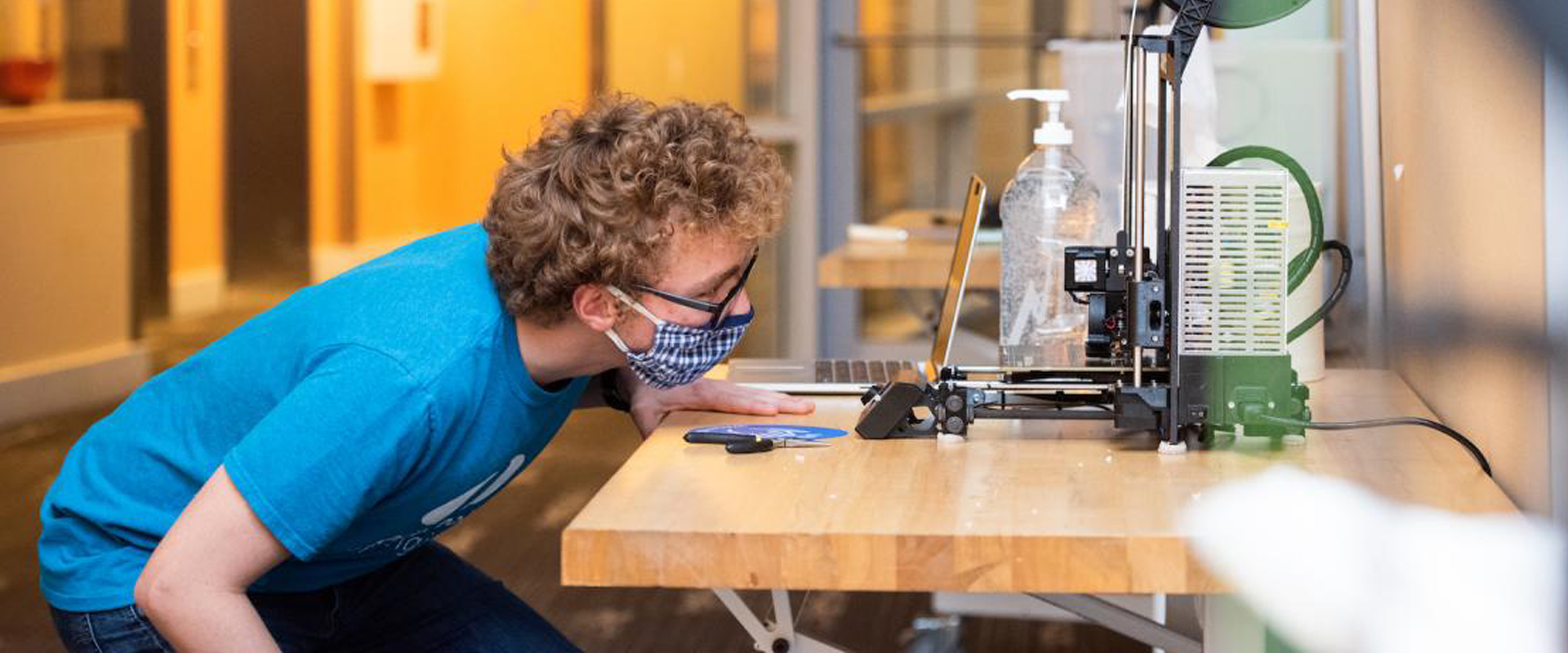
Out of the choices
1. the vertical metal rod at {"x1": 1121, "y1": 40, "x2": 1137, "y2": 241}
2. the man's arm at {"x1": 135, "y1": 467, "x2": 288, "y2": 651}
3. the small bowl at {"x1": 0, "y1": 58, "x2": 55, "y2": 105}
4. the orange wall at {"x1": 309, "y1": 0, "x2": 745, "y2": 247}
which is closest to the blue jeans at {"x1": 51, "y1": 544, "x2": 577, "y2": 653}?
the man's arm at {"x1": 135, "y1": 467, "x2": 288, "y2": 651}

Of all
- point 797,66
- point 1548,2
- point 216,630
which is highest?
point 797,66

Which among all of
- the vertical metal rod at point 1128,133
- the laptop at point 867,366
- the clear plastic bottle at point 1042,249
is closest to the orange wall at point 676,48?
the laptop at point 867,366

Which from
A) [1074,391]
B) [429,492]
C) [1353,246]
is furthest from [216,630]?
[1353,246]

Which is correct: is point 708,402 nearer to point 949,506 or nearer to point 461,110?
point 949,506

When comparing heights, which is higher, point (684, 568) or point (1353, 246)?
point (1353, 246)

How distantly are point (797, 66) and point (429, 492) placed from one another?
3478 mm

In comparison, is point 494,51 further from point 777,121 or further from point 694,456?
point 694,456

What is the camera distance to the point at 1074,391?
62.1 inches

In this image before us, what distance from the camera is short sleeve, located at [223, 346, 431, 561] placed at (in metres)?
1.27

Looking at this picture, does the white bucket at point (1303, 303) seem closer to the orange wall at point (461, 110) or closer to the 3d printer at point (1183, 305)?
the 3d printer at point (1183, 305)

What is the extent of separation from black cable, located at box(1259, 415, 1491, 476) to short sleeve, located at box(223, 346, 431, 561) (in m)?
0.70

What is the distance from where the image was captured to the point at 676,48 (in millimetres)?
6078

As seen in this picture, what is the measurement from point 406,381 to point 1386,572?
26.6 inches

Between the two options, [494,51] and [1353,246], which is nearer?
[1353,246]
